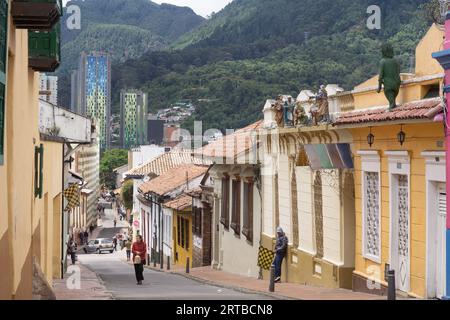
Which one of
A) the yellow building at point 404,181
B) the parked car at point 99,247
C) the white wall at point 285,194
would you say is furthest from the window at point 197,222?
the parked car at point 99,247

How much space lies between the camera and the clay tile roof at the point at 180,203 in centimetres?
3365

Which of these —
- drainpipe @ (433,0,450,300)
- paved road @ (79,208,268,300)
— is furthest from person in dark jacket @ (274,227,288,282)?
drainpipe @ (433,0,450,300)

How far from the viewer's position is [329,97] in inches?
717

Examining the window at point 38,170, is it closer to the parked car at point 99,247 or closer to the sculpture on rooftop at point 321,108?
the sculpture on rooftop at point 321,108

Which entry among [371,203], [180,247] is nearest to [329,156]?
[371,203]

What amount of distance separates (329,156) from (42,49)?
20.8 feet

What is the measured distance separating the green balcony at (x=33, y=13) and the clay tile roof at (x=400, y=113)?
17.2 ft

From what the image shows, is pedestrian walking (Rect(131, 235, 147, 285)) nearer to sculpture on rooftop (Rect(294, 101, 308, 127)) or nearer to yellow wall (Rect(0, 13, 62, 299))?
sculpture on rooftop (Rect(294, 101, 308, 127))

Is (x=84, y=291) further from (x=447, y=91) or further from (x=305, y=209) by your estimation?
(x=447, y=91)

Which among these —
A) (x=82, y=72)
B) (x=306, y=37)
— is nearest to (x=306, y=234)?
(x=306, y=37)

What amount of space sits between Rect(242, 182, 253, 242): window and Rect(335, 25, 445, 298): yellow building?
8036mm

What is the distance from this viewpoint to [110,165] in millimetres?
125938

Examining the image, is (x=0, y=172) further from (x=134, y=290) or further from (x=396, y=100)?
(x=134, y=290)
